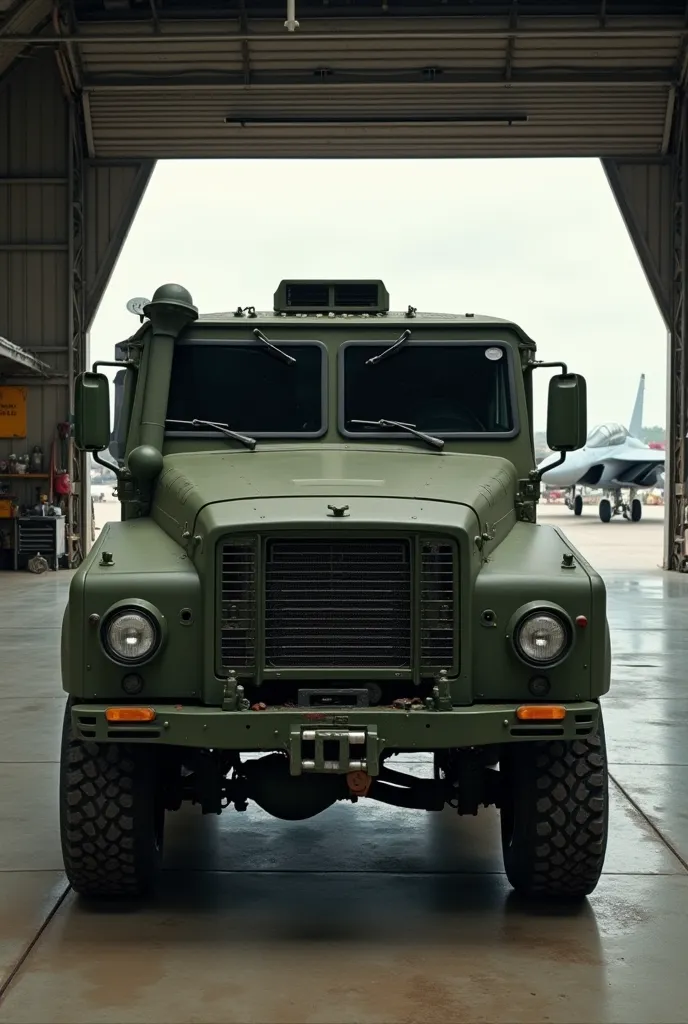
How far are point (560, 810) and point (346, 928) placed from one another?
0.86 m

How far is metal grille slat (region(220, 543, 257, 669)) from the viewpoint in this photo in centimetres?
483

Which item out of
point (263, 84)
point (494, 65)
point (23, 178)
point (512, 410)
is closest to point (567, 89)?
point (494, 65)

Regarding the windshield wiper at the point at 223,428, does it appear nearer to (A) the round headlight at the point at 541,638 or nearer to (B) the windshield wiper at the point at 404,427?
(B) the windshield wiper at the point at 404,427

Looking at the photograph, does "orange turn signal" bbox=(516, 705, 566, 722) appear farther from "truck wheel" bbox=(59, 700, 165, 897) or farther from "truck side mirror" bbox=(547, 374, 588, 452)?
"truck side mirror" bbox=(547, 374, 588, 452)

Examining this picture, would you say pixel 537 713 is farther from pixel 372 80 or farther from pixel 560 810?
pixel 372 80

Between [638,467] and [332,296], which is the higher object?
[638,467]

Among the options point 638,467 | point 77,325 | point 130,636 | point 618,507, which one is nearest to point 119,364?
point 130,636

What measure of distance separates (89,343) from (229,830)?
59.2 feet

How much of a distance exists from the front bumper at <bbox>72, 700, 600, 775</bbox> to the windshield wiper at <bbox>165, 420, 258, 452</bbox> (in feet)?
5.25

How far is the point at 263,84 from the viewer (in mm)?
20078

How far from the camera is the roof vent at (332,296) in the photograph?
21.5 feet

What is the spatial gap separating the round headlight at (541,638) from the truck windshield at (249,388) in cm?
164

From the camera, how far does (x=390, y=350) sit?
242 inches

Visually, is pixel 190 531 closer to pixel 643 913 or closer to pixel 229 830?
Answer: pixel 229 830
